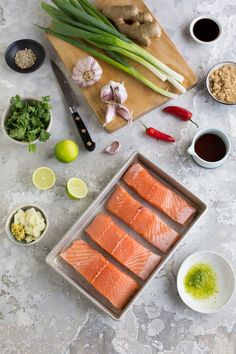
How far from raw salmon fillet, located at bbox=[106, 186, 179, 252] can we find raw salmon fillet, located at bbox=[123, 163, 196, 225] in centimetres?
5

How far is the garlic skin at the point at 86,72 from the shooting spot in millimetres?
2746

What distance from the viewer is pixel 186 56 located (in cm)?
290

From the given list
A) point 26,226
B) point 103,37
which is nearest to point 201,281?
point 26,226

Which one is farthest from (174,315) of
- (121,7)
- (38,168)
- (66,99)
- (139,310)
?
(121,7)

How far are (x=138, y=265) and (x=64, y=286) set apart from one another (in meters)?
0.37

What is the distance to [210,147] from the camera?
2701 mm

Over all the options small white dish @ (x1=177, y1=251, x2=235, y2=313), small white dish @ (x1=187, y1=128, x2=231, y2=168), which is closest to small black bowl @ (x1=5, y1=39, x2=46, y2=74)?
small white dish @ (x1=187, y1=128, x2=231, y2=168)

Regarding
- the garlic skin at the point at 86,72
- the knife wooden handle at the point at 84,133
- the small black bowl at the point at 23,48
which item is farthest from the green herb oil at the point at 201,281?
the small black bowl at the point at 23,48

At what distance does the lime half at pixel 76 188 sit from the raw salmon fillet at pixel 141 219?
13cm

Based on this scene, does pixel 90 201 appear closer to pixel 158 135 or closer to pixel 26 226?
pixel 26 226

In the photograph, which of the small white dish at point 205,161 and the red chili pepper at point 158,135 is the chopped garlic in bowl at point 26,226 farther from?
the small white dish at point 205,161

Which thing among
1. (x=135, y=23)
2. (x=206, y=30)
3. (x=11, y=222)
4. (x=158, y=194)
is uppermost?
(x=206, y=30)

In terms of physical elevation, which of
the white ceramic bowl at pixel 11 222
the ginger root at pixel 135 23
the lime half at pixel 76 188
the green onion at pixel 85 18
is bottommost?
the white ceramic bowl at pixel 11 222

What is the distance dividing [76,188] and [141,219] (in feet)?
1.12
